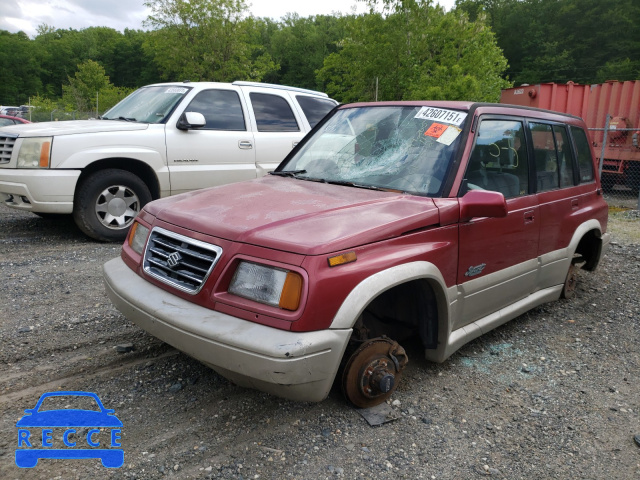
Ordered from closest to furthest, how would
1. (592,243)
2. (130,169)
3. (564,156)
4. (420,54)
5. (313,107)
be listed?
(564,156) → (592,243) → (130,169) → (313,107) → (420,54)

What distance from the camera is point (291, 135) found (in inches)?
290

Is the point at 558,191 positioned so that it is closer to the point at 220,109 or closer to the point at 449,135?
the point at 449,135

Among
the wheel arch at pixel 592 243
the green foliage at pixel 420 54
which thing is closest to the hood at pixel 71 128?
the wheel arch at pixel 592 243

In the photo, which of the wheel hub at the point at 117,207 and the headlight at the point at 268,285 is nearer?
the headlight at the point at 268,285

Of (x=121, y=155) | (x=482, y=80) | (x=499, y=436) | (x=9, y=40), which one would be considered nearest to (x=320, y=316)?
(x=499, y=436)

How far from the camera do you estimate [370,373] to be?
282cm

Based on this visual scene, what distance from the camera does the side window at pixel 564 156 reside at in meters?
4.26

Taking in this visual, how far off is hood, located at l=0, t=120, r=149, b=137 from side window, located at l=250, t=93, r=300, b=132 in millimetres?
1553

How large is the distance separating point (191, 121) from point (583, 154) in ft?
13.9

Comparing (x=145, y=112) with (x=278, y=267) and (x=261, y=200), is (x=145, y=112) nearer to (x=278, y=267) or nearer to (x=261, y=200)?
(x=261, y=200)

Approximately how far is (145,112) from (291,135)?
1972 mm

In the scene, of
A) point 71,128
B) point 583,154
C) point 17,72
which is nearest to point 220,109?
point 71,128

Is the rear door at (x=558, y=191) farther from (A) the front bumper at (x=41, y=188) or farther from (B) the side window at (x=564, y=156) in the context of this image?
(A) the front bumper at (x=41, y=188)

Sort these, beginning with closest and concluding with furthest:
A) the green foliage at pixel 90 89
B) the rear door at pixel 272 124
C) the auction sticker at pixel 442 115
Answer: the auction sticker at pixel 442 115, the rear door at pixel 272 124, the green foliage at pixel 90 89
